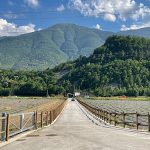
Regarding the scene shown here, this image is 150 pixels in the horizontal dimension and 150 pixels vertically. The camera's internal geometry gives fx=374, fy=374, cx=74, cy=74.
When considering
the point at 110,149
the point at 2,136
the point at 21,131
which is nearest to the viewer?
the point at 110,149

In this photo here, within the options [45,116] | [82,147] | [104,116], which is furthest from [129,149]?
[104,116]

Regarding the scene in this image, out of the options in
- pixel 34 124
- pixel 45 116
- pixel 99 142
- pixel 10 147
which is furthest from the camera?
pixel 45 116

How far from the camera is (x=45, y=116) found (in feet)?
123

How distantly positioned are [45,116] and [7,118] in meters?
16.0

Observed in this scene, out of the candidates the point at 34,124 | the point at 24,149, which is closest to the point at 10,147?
the point at 24,149

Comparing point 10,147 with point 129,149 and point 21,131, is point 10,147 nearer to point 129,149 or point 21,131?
point 129,149

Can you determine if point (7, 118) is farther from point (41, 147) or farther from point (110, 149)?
point (110, 149)

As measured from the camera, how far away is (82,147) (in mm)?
17391

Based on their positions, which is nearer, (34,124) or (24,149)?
(24,149)

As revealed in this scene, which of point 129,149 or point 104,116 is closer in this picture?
point 129,149

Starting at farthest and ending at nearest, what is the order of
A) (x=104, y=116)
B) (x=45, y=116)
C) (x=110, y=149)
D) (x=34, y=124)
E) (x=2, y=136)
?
(x=104, y=116) → (x=45, y=116) → (x=34, y=124) → (x=2, y=136) → (x=110, y=149)

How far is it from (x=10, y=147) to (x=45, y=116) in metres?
19.4

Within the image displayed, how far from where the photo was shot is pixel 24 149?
17.1 metres

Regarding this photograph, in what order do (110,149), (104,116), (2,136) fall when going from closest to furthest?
1. (110,149)
2. (2,136)
3. (104,116)
